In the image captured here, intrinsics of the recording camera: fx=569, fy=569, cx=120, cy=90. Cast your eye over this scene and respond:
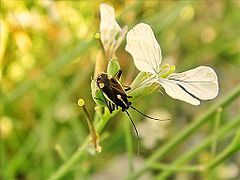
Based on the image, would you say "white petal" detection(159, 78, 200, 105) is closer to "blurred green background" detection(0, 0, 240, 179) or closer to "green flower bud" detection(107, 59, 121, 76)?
"green flower bud" detection(107, 59, 121, 76)

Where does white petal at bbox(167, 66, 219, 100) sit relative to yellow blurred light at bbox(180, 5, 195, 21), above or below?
above

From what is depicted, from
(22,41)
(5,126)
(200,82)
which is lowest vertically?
(5,126)

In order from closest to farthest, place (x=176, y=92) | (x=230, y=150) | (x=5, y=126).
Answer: (x=176, y=92) < (x=230, y=150) < (x=5, y=126)

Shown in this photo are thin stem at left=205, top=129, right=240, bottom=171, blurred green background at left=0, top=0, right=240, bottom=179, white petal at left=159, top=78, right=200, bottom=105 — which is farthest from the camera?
blurred green background at left=0, top=0, right=240, bottom=179

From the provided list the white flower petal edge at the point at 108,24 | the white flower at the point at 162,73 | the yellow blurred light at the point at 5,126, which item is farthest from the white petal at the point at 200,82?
the yellow blurred light at the point at 5,126

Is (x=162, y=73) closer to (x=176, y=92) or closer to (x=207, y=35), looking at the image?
(x=176, y=92)

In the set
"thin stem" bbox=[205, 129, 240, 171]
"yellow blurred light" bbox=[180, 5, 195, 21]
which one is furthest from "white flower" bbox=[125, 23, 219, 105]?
"yellow blurred light" bbox=[180, 5, 195, 21]

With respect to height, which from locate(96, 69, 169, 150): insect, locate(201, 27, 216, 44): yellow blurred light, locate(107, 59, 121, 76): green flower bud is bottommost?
locate(201, 27, 216, 44): yellow blurred light

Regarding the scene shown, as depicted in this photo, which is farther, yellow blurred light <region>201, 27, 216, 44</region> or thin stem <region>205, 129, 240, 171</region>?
yellow blurred light <region>201, 27, 216, 44</region>

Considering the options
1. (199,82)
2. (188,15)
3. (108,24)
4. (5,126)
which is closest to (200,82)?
(199,82)
